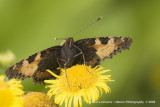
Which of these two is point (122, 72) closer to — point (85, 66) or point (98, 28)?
point (98, 28)

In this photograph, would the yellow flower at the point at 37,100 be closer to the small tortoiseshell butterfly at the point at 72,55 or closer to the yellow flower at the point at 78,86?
the yellow flower at the point at 78,86

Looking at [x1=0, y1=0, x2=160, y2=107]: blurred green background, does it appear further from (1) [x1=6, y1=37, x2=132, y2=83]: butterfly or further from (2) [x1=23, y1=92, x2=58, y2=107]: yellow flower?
(2) [x1=23, y1=92, x2=58, y2=107]: yellow flower

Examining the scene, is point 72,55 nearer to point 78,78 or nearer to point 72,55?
point 72,55

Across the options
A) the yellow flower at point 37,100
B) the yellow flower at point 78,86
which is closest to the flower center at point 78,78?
the yellow flower at point 78,86

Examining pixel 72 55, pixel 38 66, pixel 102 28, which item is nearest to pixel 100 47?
pixel 72 55

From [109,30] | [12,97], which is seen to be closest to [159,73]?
[109,30]

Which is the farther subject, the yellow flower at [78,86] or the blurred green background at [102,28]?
the blurred green background at [102,28]
